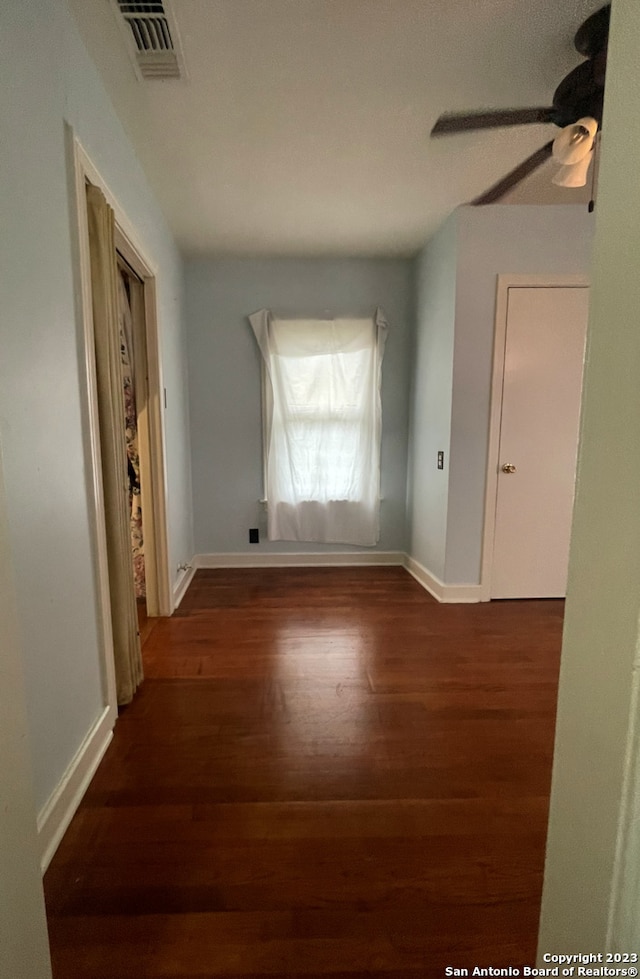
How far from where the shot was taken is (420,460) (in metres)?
3.25

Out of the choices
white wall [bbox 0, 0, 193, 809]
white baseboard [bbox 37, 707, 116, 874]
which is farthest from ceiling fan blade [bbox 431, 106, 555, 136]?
white baseboard [bbox 37, 707, 116, 874]

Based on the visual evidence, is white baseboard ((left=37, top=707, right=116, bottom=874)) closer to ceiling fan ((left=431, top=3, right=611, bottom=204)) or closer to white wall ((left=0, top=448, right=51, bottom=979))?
white wall ((left=0, top=448, right=51, bottom=979))

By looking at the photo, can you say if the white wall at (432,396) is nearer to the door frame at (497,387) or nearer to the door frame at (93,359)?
the door frame at (497,387)

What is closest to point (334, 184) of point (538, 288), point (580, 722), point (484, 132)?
point (484, 132)

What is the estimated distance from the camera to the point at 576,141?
145cm

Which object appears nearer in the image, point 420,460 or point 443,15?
point 443,15

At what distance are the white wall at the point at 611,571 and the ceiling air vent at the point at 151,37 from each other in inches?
63.1

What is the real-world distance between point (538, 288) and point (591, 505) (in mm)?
2653

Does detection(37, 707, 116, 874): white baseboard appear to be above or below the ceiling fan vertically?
below

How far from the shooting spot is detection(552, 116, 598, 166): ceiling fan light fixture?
55.3 inches

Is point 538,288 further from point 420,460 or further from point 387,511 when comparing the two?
point 387,511

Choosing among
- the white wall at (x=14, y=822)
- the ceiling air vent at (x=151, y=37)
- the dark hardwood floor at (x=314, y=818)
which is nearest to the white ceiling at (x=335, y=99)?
the ceiling air vent at (x=151, y=37)

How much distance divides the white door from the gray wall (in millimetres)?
981

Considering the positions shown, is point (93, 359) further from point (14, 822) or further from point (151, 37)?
point (14, 822)
